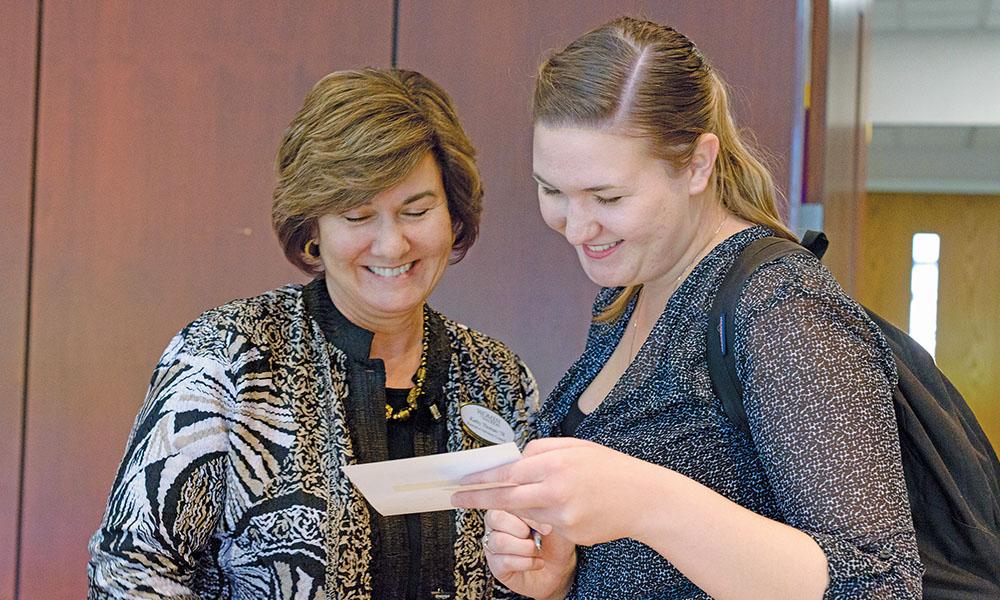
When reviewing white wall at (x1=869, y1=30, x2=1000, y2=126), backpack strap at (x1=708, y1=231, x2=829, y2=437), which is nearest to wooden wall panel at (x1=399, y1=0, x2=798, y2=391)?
backpack strap at (x1=708, y1=231, x2=829, y2=437)

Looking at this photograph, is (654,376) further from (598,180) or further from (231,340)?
(231,340)

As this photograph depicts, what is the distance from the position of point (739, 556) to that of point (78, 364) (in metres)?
2.17

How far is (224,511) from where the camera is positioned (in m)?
1.81

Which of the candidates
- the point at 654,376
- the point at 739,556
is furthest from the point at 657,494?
the point at 654,376

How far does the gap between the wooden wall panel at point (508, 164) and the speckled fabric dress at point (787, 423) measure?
4.29 ft

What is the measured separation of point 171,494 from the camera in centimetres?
172

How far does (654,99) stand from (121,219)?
1.83 metres

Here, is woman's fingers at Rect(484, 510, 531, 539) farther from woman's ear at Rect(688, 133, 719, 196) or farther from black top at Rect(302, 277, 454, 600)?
woman's ear at Rect(688, 133, 719, 196)

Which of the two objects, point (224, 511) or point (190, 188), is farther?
point (190, 188)

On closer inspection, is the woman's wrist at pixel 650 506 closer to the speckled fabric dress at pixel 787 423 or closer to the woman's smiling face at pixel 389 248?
the speckled fabric dress at pixel 787 423

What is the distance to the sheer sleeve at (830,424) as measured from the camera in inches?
45.7

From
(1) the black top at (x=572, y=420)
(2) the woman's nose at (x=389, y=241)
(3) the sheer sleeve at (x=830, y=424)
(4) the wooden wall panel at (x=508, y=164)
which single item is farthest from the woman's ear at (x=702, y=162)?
(4) the wooden wall panel at (x=508, y=164)

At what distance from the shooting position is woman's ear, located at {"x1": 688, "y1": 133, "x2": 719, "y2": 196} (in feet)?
4.95

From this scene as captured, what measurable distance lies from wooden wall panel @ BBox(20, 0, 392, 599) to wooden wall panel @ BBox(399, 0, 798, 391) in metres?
0.47
